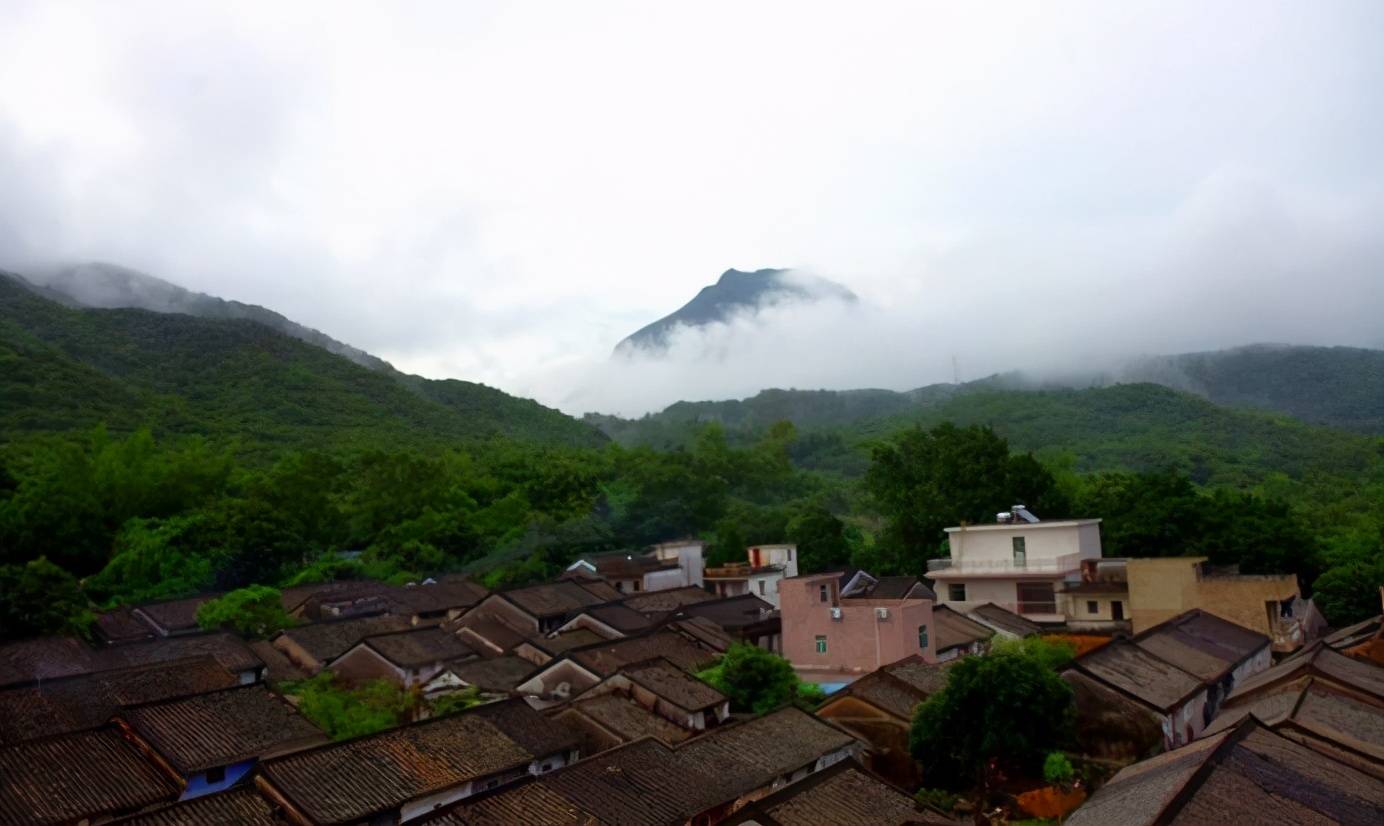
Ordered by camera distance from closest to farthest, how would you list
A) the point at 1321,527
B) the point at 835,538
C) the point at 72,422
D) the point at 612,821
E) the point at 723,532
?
the point at 612,821
the point at 1321,527
the point at 835,538
the point at 723,532
the point at 72,422

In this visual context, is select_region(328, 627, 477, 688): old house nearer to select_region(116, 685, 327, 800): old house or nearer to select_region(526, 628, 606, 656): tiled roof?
select_region(526, 628, 606, 656): tiled roof

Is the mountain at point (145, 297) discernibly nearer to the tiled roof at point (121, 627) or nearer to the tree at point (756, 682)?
the tiled roof at point (121, 627)

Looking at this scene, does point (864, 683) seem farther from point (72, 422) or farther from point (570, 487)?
point (72, 422)

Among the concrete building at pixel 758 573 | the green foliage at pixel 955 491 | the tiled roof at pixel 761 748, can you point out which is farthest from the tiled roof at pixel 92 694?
the green foliage at pixel 955 491

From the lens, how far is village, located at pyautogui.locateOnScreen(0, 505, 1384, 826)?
13609mm

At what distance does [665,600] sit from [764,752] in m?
18.3

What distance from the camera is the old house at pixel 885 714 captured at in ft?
63.0

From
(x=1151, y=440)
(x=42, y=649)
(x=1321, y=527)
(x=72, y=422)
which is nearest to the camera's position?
(x=42, y=649)

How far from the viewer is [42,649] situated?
24.5 metres

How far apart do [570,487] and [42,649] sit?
30.0 m

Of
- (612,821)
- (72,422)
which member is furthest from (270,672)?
(72,422)

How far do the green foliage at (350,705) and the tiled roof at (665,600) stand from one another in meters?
10.7

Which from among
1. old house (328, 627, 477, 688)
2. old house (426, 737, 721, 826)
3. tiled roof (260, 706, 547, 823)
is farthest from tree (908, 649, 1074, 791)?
old house (328, 627, 477, 688)

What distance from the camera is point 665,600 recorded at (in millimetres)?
35594
